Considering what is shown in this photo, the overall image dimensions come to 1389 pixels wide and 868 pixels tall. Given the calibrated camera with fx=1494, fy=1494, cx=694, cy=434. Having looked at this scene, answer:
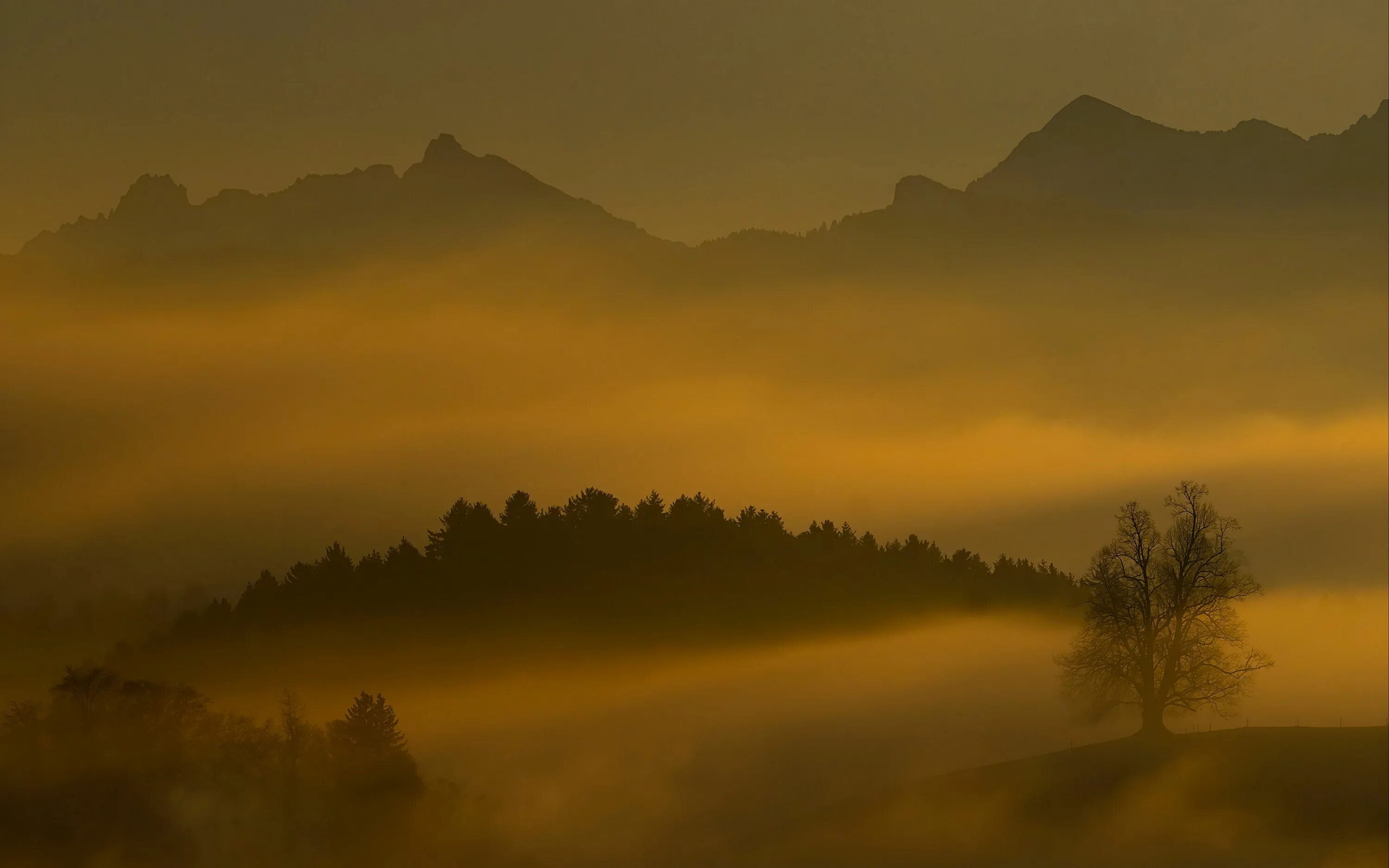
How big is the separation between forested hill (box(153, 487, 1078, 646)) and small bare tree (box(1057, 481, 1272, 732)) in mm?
33814

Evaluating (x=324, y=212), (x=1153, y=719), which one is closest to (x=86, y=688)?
(x=1153, y=719)

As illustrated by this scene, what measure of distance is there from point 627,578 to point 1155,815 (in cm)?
4656

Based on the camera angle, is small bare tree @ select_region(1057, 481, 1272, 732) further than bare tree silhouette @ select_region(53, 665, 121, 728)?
No

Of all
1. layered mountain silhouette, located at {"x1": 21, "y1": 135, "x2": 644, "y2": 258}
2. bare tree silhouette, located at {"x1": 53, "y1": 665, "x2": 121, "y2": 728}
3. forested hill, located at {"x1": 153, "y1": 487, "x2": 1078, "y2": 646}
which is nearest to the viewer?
bare tree silhouette, located at {"x1": 53, "y1": 665, "x2": 121, "y2": 728}

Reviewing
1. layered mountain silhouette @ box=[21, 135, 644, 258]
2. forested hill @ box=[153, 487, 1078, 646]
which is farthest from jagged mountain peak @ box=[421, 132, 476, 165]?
forested hill @ box=[153, 487, 1078, 646]

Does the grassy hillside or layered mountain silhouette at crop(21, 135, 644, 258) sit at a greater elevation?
layered mountain silhouette at crop(21, 135, 644, 258)

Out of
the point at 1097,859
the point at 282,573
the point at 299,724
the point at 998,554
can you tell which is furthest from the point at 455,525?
the point at 1097,859

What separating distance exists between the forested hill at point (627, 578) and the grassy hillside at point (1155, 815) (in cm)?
3266

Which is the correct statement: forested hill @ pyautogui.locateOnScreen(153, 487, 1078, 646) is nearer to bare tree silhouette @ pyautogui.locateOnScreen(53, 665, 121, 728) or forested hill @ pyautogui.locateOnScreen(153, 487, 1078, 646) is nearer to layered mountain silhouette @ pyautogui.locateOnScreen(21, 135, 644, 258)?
bare tree silhouette @ pyautogui.locateOnScreen(53, 665, 121, 728)

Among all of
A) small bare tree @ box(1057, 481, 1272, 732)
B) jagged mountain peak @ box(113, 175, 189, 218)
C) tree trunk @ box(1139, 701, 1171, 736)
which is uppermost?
jagged mountain peak @ box(113, 175, 189, 218)

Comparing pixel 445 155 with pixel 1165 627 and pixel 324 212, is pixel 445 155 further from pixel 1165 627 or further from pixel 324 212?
pixel 1165 627

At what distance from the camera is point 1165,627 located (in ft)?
225

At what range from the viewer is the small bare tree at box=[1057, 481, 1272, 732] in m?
68.6

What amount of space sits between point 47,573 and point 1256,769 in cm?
8758
